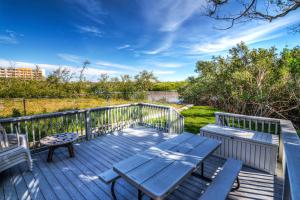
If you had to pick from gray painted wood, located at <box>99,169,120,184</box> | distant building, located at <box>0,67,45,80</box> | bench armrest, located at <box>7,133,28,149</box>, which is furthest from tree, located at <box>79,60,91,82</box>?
gray painted wood, located at <box>99,169,120,184</box>

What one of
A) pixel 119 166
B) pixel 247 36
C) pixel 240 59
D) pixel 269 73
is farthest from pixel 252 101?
pixel 119 166

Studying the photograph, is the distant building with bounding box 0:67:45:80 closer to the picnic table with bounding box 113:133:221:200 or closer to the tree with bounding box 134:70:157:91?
the tree with bounding box 134:70:157:91

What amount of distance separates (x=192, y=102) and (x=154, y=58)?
23.7ft

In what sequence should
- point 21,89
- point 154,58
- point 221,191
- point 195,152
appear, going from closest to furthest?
1. point 221,191
2. point 195,152
3. point 21,89
4. point 154,58

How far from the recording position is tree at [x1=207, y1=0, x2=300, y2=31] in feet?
11.8

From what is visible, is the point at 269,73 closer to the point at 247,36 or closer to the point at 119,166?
the point at 247,36

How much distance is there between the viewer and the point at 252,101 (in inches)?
246

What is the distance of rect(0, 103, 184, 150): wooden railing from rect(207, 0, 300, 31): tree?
3004 millimetres

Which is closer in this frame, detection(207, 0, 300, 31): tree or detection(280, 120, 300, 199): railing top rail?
detection(280, 120, 300, 199): railing top rail

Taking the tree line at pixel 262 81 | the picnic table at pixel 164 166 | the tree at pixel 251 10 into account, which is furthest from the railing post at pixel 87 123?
the tree line at pixel 262 81

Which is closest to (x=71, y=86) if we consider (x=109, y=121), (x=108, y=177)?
(x=109, y=121)

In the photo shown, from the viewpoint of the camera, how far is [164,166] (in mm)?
1771

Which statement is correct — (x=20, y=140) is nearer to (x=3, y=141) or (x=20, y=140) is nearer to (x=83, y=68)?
(x=3, y=141)

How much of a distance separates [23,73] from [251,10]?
15699 millimetres
